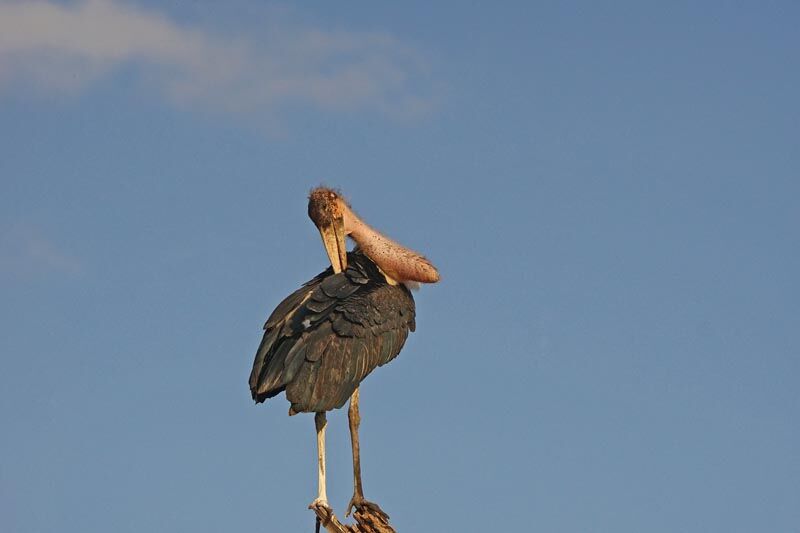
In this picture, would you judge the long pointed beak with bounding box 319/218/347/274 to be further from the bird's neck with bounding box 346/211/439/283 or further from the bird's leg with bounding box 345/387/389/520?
the bird's leg with bounding box 345/387/389/520

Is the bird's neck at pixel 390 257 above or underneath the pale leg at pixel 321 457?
above

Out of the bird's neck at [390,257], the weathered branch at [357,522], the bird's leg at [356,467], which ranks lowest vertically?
the weathered branch at [357,522]

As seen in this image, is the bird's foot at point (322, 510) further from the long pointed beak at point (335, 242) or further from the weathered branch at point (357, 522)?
the long pointed beak at point (335, 242)

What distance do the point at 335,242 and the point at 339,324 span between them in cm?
132

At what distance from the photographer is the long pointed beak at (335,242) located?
52.2 feet

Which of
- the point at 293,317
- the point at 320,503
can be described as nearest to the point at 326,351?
the point at 293,317

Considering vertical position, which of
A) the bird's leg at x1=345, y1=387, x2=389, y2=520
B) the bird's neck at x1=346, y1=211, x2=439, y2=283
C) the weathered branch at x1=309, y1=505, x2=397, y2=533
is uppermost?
the bird's neck at x1=346, y1=211, x2=439, y2=283

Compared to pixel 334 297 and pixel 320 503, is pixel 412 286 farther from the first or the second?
pixel 320 503

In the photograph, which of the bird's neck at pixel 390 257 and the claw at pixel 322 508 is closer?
the claw at pixel 322 508

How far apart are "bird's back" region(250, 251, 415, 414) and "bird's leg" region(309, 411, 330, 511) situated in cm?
22

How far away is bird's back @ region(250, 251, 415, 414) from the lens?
1433 centimetres

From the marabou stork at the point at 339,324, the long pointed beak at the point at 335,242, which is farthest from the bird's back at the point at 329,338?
→ the long pointed beak at the point at 335,242

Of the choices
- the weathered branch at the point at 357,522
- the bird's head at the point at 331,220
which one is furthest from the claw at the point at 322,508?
the bird's head at the point at 331,220

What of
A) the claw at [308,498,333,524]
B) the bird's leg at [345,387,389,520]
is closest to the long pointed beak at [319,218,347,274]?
the bird's leg at [345,387,389,520]
